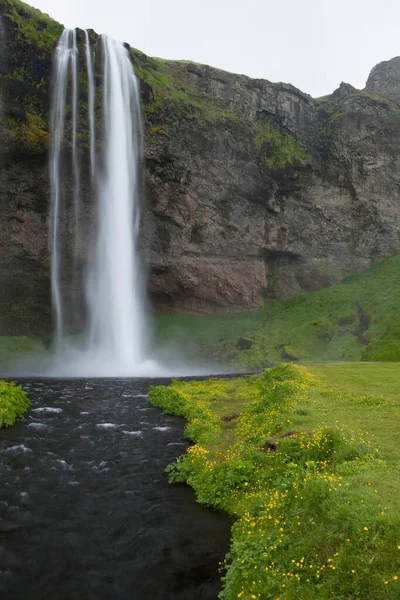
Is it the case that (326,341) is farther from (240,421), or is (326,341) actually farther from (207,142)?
(240,421)

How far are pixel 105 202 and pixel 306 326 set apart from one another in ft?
130

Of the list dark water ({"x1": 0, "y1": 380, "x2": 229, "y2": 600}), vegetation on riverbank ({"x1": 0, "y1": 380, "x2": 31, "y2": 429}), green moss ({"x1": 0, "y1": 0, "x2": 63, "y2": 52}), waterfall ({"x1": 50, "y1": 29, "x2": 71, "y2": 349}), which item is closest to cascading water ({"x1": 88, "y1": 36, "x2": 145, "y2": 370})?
waterfall ({"x1": 50, "y1": 29, "x2": 71, "y2": 349})

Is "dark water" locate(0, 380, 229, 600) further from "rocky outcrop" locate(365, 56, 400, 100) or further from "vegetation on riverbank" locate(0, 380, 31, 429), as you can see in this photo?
"rocky outcrop" locate(365, 56, 400, 100)

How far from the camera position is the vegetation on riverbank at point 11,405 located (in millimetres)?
21391

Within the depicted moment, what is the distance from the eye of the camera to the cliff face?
64.1m

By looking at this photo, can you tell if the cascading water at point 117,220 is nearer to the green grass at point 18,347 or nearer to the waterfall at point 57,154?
the waterfall at point 57,154

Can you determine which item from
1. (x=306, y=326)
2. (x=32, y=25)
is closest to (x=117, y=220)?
(x=32, y=25)

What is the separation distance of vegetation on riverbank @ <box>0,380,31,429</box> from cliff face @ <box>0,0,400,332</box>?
1802 inches

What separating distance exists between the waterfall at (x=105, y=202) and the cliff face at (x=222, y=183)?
188 cm

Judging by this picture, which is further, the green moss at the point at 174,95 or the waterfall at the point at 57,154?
the green moss at the point at 174,95

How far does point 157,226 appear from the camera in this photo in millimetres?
75312

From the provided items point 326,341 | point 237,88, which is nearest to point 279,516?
point 326,341

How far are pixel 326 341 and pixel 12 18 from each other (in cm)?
6791

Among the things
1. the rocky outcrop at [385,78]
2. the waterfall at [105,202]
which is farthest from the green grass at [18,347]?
the rocky outcrop at [385,78]
